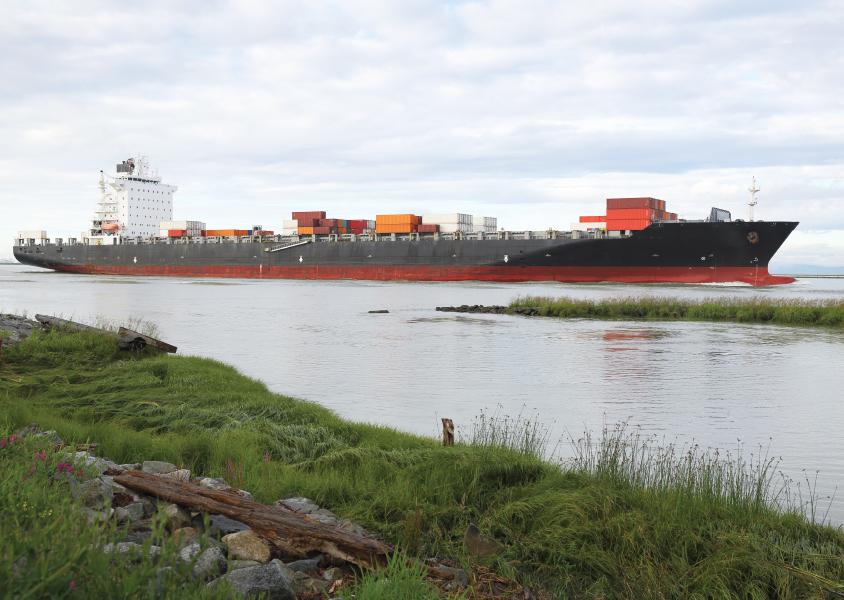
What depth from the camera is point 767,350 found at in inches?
844

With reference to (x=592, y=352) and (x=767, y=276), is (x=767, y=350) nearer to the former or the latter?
(x=592, y=352)

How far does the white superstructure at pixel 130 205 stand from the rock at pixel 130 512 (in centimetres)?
8271

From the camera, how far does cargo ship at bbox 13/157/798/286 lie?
51.7 metres

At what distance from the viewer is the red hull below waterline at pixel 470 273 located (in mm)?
52594

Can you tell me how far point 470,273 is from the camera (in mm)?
62156

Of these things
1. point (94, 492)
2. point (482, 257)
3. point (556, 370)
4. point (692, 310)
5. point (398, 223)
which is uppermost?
point (398, 223)

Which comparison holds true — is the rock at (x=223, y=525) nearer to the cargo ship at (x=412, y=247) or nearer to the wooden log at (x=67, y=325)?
the wooden log at (x=67, y=325)

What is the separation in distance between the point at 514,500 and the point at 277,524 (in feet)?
8.13

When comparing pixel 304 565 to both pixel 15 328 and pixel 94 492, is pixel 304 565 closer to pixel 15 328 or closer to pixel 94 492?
pixel 94 492

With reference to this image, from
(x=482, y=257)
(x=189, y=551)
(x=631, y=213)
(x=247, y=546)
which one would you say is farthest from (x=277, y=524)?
(x=482, y=257)

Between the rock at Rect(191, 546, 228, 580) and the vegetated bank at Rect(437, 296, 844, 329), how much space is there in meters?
29.4

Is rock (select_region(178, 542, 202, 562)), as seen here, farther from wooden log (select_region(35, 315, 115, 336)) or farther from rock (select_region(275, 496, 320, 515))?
wooden log (select_region(35, 315, 115, 336))

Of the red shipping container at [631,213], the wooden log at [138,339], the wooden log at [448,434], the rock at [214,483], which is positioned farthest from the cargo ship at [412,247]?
the rock at [214,483]

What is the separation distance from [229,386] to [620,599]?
9255 millimetres
